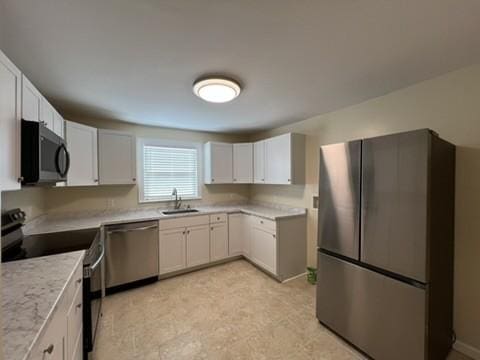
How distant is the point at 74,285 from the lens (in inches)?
57.3

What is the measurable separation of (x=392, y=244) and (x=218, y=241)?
8.12 feet

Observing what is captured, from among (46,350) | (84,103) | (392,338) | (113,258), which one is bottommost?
(392,338)

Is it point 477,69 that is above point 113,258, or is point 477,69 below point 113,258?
above

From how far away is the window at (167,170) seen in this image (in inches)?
144

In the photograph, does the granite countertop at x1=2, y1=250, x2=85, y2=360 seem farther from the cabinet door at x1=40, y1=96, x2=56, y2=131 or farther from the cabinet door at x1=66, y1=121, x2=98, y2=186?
the cabinet door at x1=66, y1=121, x2=98, y2=186

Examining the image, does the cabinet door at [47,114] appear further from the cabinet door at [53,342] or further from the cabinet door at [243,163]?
the cabinet door at [243,163]

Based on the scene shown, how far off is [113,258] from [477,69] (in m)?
4.06

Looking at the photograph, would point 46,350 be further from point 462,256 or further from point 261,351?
point 462,256

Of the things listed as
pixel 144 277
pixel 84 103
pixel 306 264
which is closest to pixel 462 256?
pixel 306 264

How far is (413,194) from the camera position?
5.16 ft

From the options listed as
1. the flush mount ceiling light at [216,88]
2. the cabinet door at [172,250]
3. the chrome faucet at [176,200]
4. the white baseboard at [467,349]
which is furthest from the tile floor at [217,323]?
the flush mount ceiling light at [216,88]

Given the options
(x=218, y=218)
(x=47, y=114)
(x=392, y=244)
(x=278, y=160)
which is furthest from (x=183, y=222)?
(x=392, y=244)

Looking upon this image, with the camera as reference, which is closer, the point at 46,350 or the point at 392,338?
the point at 46,350

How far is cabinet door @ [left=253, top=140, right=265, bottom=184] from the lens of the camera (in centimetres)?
376
